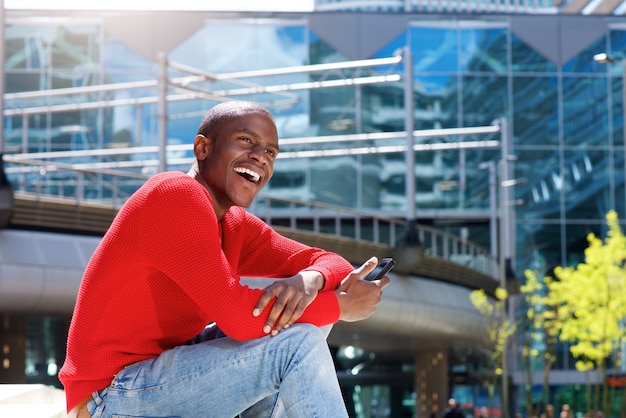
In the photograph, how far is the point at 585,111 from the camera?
46000 mm

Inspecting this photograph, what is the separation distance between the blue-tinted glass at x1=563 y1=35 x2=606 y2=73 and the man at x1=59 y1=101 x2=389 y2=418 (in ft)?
144

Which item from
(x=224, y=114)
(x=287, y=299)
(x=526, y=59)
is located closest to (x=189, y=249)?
(x=287, y=299)

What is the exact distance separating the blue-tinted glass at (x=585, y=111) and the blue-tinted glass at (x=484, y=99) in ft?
8.15

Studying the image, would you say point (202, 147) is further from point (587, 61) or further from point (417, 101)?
point (587, 61)

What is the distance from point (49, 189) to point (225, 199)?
36510 mm

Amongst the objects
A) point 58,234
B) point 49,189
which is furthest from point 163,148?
point 49,189

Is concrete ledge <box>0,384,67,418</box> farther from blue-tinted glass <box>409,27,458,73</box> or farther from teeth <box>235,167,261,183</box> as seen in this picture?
blue-tinted glass <box>409,27,458,73</box>

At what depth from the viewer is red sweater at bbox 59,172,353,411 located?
3273 mm

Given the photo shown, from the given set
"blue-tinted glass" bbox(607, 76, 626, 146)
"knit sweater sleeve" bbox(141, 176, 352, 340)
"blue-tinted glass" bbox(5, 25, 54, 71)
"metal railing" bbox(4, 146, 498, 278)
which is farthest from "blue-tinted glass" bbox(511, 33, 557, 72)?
"knit sweater sleeve" bbox(141, 176, 352, 340)

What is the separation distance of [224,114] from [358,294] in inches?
27.0

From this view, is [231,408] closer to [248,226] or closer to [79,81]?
[248,226]

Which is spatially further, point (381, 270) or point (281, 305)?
point (381, 270)

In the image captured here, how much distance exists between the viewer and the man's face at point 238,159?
363cm

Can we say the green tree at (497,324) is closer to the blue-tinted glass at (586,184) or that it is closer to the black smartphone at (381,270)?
the blue-tinted glass at (586,184)
